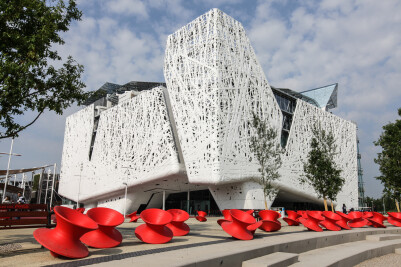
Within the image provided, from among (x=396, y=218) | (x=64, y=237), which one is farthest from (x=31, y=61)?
(x=396, y=218)

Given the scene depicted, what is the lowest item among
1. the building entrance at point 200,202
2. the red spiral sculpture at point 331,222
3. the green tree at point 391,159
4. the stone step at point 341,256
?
the building entrance at point 200,202

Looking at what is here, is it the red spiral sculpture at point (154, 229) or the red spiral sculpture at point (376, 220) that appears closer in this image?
the red spiral sculpture at point (154, 229)

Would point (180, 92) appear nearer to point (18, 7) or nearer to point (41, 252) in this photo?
point (18, 7)

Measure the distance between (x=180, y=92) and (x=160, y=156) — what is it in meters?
7.46

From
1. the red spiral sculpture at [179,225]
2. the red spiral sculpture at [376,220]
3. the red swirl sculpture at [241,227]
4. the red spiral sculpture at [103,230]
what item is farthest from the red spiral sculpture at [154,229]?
the red spiral sculpture at [376,220]

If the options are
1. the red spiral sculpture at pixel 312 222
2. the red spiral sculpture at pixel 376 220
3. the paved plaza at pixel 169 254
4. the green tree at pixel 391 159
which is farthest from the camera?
the green tree at pixel 391 159

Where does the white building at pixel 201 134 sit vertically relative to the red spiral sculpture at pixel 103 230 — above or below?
above

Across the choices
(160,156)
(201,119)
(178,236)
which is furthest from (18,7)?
(160,156)

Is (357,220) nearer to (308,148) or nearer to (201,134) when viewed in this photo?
(201,134)

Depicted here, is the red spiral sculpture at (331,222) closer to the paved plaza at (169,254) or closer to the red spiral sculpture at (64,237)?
the paved plaza at (169,254)

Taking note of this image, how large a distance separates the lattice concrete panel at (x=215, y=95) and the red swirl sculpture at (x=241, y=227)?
18.7 metres

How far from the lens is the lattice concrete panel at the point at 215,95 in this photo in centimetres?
2866

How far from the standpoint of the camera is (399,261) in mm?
8969

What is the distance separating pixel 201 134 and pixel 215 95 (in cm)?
386
